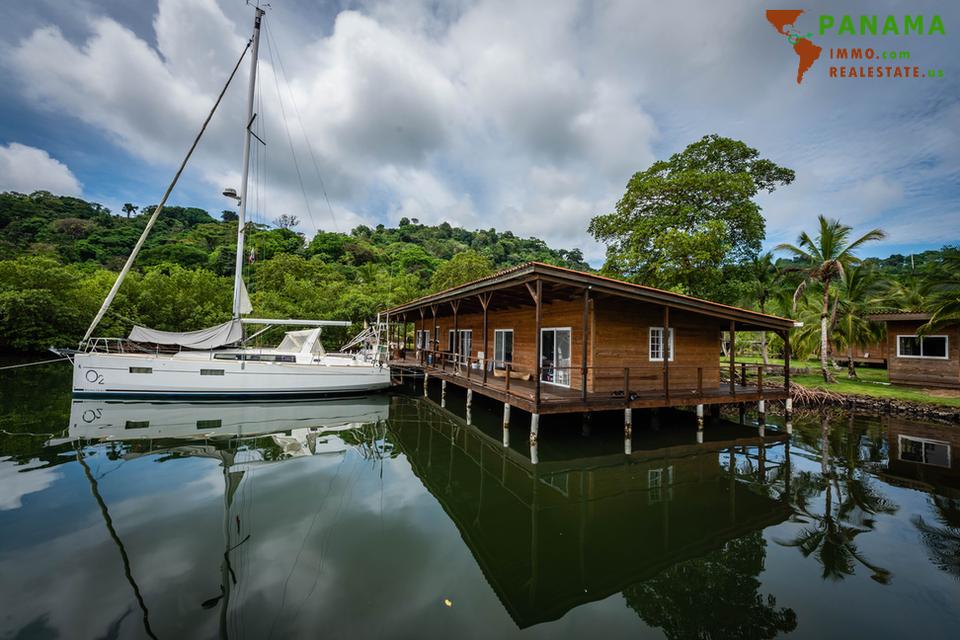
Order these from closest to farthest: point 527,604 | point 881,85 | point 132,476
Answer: point 527,604 < point 132,476 < point 881,85

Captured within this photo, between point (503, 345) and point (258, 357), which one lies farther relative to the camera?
point (503, 345)

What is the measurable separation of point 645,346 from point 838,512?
220 inches

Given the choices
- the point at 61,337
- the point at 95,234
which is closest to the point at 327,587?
the point at 61,337

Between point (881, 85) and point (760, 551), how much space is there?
18.4 metres

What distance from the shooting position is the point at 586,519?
193 inches

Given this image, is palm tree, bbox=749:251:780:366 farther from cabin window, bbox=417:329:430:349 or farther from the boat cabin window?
the boat cabin window

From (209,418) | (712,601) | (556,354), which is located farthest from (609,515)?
(209,418)

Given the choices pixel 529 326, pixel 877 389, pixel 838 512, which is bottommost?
pixel 838 512

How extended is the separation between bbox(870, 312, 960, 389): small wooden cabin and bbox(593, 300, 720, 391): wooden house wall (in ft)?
32.8

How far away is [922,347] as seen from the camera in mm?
14383

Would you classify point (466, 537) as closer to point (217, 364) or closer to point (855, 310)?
point (217, 364)

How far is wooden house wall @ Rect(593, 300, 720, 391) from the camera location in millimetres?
9836

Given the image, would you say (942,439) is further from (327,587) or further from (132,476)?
(132,476)

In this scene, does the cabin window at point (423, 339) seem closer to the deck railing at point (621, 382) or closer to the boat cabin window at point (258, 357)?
the boat cabin window at point (258, 357)
